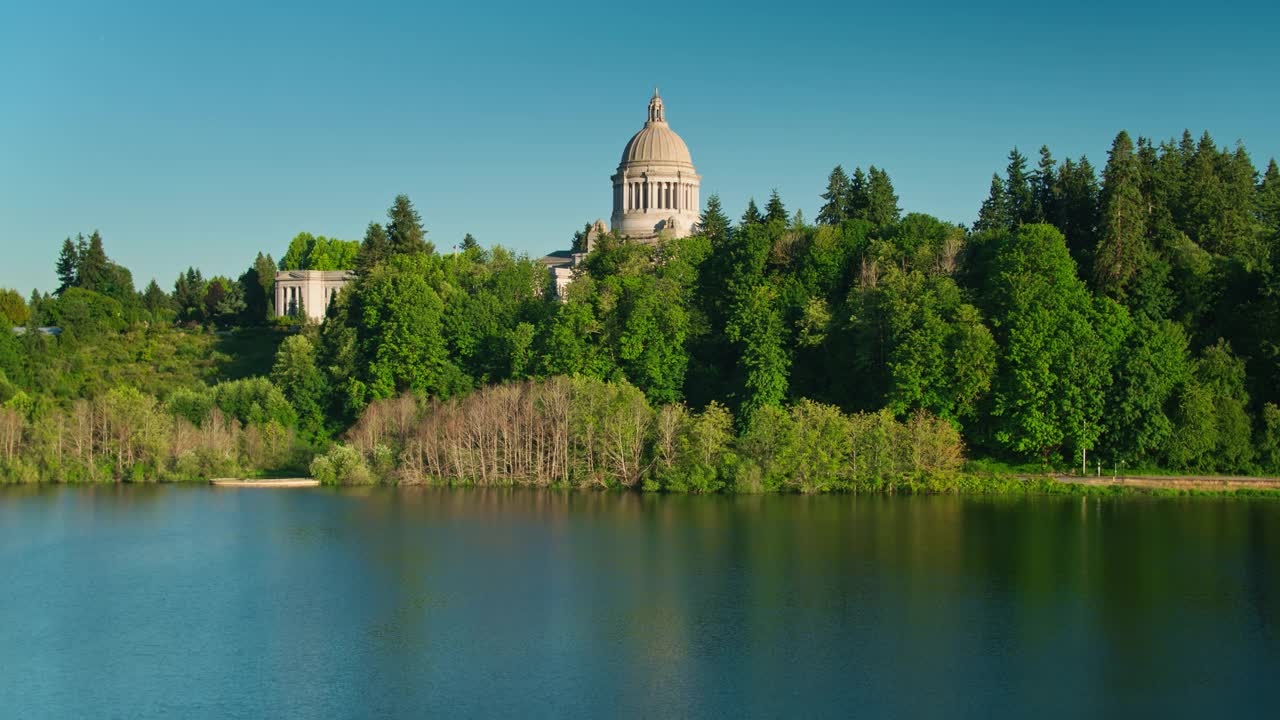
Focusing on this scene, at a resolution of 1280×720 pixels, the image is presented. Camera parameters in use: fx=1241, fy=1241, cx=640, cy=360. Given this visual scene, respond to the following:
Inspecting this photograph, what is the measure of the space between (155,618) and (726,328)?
101ft

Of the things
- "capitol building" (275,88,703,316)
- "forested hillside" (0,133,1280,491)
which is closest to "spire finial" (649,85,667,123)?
"capitol building" (275,88,703,316)

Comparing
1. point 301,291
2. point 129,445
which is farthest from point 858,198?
point 301,291

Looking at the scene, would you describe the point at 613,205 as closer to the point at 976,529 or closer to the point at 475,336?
the point at 475,336

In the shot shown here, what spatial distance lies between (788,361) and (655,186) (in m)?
42.5

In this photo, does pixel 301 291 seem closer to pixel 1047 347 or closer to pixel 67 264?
pixel 67 264

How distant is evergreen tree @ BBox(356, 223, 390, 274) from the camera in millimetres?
69062

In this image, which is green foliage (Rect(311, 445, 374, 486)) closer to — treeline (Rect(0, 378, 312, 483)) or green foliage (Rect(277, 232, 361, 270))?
treeline (Rect(0, 378, 312, 483))

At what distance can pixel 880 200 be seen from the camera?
200 ft

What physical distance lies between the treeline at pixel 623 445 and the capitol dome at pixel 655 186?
134 ft

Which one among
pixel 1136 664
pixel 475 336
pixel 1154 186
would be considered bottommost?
pixel 1136 664

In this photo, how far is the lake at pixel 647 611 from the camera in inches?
867

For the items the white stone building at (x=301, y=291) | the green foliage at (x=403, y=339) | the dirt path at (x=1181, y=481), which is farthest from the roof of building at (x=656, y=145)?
the dirt path at (x=1181, y=481)

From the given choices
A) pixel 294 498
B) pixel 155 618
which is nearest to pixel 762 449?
pixel 294 498

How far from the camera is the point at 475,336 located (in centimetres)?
5744
